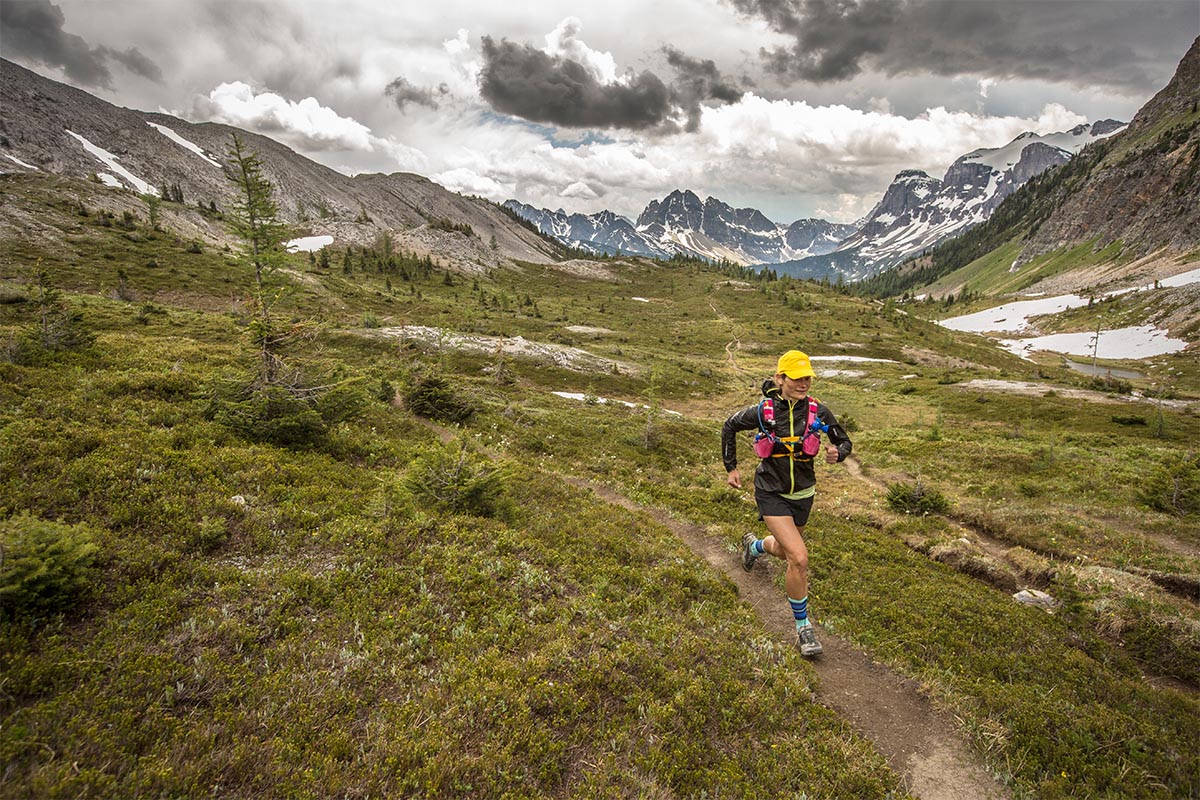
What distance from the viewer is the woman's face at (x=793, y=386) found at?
8.62m

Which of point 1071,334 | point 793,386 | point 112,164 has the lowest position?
point 1071,334

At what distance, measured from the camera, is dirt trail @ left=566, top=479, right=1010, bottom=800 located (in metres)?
6.52

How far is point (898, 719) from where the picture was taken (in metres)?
7.64

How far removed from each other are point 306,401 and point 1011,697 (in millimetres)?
17287

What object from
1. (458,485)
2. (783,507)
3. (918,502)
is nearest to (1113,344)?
(918,502)

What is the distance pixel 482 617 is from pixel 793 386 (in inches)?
269

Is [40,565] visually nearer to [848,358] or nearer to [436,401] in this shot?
[436,401]

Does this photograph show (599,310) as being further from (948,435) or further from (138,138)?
(138,138)

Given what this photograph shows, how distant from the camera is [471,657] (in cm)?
680

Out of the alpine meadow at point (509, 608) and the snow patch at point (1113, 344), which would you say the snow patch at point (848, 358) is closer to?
the snow patch at point (1113, 344)

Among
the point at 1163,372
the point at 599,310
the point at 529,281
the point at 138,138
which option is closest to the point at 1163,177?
the point at 1163,372

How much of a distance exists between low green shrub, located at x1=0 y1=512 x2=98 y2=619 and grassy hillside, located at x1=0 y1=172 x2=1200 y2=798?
0.14 feet

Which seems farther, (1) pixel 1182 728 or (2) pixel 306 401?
(2) pixel 306 401

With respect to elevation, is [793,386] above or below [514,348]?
above
